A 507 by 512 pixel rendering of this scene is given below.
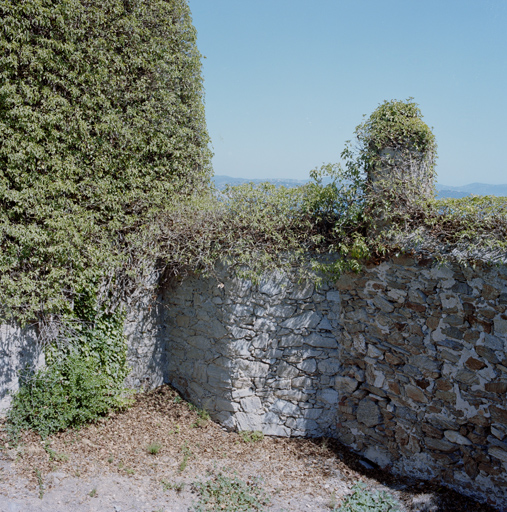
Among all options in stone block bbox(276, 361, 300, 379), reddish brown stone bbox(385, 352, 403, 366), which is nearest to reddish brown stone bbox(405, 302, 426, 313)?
reddish brown stone bbox(385, 352, 403, 366)

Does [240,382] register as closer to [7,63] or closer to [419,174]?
[419,174]

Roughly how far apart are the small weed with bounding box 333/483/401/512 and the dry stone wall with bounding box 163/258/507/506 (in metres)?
0.63

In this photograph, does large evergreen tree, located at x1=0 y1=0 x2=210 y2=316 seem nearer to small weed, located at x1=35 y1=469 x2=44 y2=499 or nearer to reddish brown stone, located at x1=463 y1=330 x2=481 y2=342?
small weed, located at x1=35 y1=469 x2=44 y2=499

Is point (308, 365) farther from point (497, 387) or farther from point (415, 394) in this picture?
point (497, 387)

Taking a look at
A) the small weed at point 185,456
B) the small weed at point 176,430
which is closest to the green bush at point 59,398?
the small weed at point 176,430

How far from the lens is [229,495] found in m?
4.83

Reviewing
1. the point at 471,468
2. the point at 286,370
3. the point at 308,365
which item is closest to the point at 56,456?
the point at 286,370

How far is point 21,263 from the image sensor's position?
5797mm

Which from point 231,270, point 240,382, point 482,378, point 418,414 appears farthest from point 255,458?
point 482,378

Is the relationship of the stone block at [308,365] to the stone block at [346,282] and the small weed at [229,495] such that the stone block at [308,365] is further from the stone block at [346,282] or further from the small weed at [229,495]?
the small weed at [229,495]

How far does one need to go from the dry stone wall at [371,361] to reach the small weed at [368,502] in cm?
63

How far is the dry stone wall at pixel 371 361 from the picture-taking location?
468 cm

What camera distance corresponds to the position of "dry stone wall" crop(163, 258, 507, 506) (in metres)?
4.68

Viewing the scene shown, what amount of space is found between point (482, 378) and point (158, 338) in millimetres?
4892
